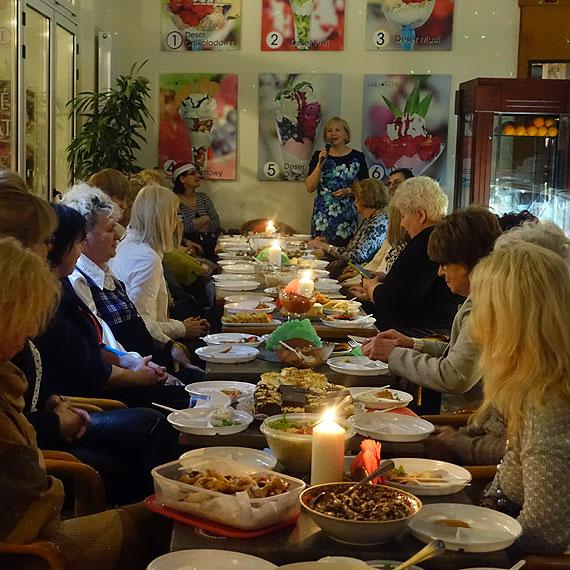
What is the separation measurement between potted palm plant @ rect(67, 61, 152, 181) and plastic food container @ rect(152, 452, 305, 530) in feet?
19.9

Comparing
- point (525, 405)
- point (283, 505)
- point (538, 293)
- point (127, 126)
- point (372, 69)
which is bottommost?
point (283, 505)

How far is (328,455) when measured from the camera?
73.6 inches

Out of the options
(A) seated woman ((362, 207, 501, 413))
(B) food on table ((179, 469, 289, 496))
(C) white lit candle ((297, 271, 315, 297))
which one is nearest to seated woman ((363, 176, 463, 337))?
(C) white lit candle ((297, 271, 315, 297))

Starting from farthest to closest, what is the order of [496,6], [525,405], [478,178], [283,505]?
[496,6], [478,178], [525,405], [283,505]

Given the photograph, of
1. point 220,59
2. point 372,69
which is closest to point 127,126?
point 220,59

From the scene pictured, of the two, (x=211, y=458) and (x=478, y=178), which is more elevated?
(x=478, y=178)

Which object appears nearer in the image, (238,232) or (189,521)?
(189,521)

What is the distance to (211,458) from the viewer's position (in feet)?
6.40

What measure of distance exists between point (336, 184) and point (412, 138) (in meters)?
1.11

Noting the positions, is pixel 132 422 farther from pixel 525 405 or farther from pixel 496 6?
pixel 496 6

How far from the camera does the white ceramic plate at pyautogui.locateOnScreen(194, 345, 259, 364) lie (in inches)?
122

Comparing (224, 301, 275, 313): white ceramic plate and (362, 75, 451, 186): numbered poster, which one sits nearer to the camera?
(224, 301, 275, 313): white ceramic plate

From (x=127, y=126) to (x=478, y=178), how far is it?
3.27 meters

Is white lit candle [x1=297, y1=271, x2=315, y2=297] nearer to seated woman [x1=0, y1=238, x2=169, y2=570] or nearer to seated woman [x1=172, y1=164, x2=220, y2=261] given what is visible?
seated woman [x1=0, y1=238, x2=169, y2=570]
